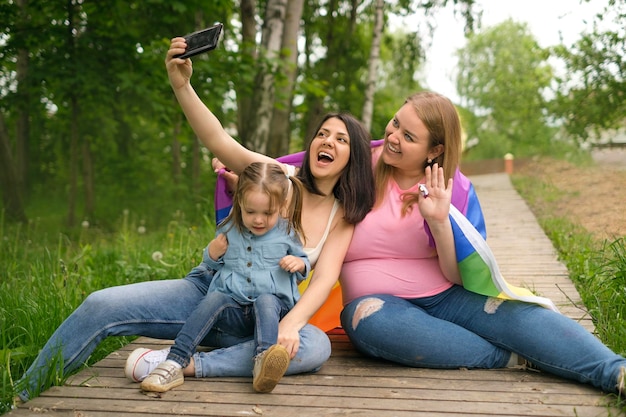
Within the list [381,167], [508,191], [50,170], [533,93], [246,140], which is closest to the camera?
[381,167]

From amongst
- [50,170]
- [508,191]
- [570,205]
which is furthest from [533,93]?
[50,170]

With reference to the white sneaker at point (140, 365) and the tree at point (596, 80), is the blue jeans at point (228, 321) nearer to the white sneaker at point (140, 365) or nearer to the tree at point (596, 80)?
the white sneaker at point (140, 365)

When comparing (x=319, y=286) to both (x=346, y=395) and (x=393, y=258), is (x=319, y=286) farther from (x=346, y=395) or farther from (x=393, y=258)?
(x=346, y=395)

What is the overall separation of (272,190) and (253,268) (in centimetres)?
37

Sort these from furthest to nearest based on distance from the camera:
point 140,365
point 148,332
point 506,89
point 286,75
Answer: point 506,89 → point 286,75 → point 148,332 → point 140,365

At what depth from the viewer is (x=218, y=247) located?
3.21 meters

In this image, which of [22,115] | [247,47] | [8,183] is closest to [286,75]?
[247,47]

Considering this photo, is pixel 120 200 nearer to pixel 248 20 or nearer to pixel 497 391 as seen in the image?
pixel 248 20

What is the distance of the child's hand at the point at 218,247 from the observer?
10.5 feet

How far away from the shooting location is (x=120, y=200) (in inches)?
661

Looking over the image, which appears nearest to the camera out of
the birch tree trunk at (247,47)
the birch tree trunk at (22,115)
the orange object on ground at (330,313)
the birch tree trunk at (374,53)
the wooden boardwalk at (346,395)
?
the wooden boardwalk at (346,395)

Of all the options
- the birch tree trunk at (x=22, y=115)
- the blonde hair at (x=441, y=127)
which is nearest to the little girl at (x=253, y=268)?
the blonde hair at (x=441, y=127)

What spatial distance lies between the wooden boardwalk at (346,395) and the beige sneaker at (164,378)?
30mm

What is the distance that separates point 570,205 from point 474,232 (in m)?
6.64
